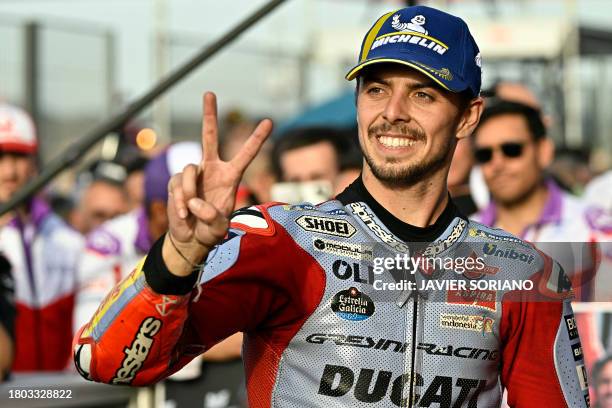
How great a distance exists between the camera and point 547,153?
6.75 meters

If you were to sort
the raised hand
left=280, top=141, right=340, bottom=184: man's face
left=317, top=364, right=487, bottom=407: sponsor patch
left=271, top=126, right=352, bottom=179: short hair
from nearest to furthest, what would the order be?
the raised hand
left=317, top=364, right=487, bottom=407: sponsor patch
left=280, top=141, right=340, bottom=184: man's face
left=271, top=126, right=352, bottom=179: short hair

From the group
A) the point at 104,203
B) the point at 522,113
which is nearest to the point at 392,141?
the point at 522,113

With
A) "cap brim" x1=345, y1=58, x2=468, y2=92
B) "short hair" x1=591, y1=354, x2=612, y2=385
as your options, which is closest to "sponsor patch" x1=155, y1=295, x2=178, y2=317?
"cap brim" x1=345, y1=58, x2=468, y2=92

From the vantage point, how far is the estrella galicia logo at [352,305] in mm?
3146

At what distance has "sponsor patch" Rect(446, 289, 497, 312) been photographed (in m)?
3.27

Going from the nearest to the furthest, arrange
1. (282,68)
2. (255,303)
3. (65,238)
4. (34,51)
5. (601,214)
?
(255,303), (601,214), (65,238), (34,51), (282,68)

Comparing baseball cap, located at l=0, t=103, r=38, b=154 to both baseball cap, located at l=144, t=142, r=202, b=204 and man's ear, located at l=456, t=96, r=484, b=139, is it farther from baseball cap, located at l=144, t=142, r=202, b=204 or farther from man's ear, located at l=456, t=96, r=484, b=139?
man's ear, located at l=456, t=96, r=484, b=139

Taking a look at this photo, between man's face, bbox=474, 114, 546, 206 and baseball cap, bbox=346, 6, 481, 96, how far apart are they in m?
2.97

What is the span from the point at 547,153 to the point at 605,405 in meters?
2.11

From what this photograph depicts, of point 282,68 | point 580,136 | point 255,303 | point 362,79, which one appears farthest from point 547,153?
point 580,136

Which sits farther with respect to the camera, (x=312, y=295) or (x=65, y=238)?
(x=65, y=238)

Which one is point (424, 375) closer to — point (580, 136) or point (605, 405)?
point (605, 405)

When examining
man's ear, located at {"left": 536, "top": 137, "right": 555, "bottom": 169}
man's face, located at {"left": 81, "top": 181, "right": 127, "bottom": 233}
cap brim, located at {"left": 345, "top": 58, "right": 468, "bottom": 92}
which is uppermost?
cap brim, located at {"left": 345, "top": 58, "right": 468, "bottom": 92}

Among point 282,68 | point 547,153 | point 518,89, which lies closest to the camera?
point 547,153
